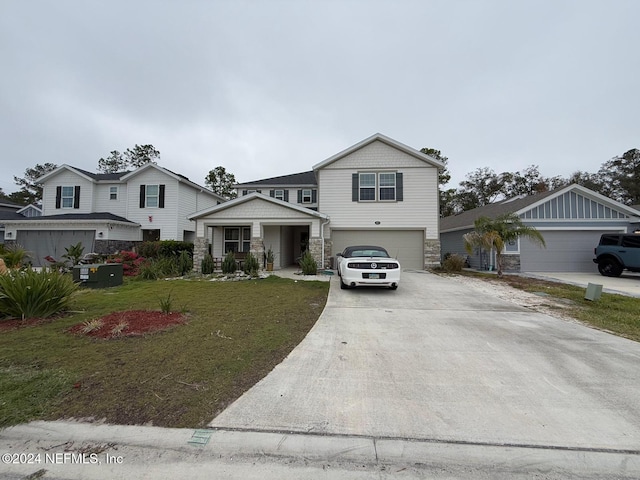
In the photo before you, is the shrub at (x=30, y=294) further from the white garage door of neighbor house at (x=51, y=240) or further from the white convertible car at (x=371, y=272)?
the white garage door of neighbor house at (x=51, y=240)

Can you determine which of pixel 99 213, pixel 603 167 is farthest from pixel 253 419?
pixel 603 167

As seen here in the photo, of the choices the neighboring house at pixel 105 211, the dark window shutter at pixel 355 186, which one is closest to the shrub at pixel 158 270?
the neighboring house at pixel 105 211

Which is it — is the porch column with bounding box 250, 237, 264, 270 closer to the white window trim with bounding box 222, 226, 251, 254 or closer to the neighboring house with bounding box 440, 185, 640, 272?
the white window trim with bounding box 222, 226, 251, 254

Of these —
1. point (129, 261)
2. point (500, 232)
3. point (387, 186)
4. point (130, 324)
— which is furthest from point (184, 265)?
point (500, 232)

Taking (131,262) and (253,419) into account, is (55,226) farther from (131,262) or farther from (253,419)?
(253,419)

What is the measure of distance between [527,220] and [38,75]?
24487 millimetres

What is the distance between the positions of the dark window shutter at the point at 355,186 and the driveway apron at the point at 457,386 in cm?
1057

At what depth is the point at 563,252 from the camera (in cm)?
1446

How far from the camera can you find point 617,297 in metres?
8.06

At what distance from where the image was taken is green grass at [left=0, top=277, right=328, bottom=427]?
8.61 ft

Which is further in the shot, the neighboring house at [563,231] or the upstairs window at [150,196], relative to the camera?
the upstairs window at [150,196]

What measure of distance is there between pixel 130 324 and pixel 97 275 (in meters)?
6.42

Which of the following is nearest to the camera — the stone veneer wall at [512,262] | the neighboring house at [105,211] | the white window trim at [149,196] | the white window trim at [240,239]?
the stone veneer wall at [512,262]

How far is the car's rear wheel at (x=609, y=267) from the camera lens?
41.7 feet
